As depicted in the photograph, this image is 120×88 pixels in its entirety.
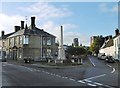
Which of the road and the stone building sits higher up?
the stone building

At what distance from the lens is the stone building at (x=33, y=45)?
63438 mm

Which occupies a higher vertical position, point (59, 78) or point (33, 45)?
point (33, 45)

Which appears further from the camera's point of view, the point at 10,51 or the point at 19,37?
the point at 10,51

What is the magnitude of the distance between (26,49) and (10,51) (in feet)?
32.7

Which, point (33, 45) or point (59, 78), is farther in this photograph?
point (33, 45)

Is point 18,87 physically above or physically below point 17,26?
below

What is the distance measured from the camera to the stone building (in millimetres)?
63438

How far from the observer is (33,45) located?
64.4 meters

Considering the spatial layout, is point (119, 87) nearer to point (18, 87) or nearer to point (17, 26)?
point (18, 87)

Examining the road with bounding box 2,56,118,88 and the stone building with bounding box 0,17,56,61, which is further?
the stone building with bounding box 0,17,56,61

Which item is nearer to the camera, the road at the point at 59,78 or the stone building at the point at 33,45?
the road at the point at 59,78

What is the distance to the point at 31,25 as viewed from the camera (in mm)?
68812

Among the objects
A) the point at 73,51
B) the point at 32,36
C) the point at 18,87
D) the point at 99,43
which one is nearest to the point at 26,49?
the point at 32,36

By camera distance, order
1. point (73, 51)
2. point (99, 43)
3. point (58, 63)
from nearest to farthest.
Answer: point (58, 63) < point (73, 51) < point (99, 43)
